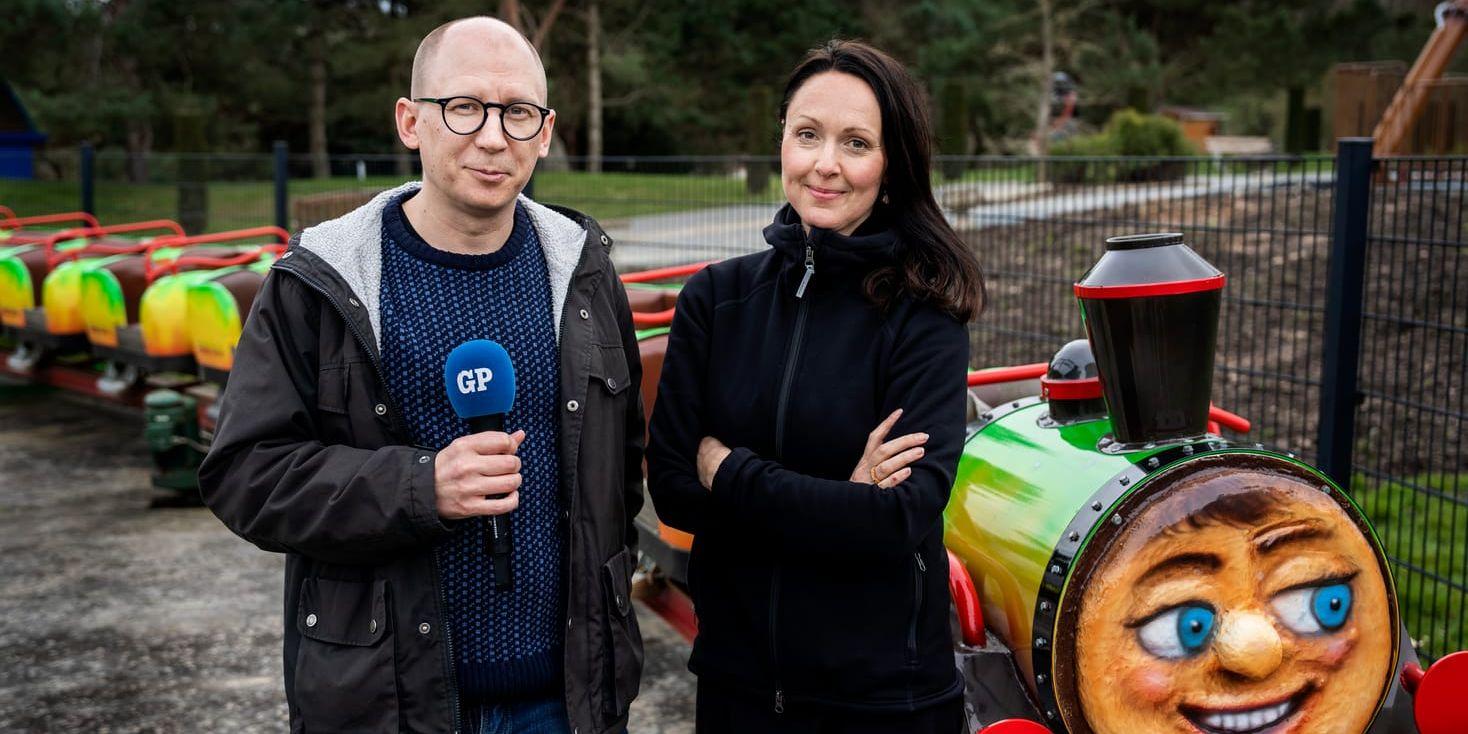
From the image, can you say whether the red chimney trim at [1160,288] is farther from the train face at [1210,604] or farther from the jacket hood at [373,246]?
the jacket hood at [373,246]

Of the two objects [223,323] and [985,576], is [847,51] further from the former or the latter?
[223,323]

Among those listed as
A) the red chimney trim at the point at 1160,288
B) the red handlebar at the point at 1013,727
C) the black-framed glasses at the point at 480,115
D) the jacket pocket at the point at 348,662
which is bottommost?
the red handlebar at the point at 1013,727

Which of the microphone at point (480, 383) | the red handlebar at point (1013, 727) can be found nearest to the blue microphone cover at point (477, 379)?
the microphone at point (480, 383)

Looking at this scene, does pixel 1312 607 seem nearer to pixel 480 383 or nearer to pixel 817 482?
pixel 817 482

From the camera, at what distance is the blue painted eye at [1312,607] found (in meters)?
2.62

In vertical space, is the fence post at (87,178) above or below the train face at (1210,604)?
above

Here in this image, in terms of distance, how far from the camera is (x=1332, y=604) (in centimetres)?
265

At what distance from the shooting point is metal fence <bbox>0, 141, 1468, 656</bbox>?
437 cm

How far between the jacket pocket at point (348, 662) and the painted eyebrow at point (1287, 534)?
1.70 meters

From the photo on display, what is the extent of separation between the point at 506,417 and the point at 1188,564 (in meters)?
1.39

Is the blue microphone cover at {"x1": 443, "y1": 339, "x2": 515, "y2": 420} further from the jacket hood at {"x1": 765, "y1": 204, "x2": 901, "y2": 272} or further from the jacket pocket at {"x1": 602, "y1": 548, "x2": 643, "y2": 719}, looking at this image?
the jacket hood at {"x1": 765, "y1": 204, "x2": 901, "y2": 272}

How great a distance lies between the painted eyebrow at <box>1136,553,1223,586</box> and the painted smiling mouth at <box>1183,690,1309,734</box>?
0.29 meters

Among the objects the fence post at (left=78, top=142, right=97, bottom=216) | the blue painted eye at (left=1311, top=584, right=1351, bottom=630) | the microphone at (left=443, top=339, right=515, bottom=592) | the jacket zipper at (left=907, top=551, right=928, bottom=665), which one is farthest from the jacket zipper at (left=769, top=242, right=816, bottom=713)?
the fence post at (left=78, top=142, right=97, bottom=216)

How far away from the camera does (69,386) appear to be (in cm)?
875
